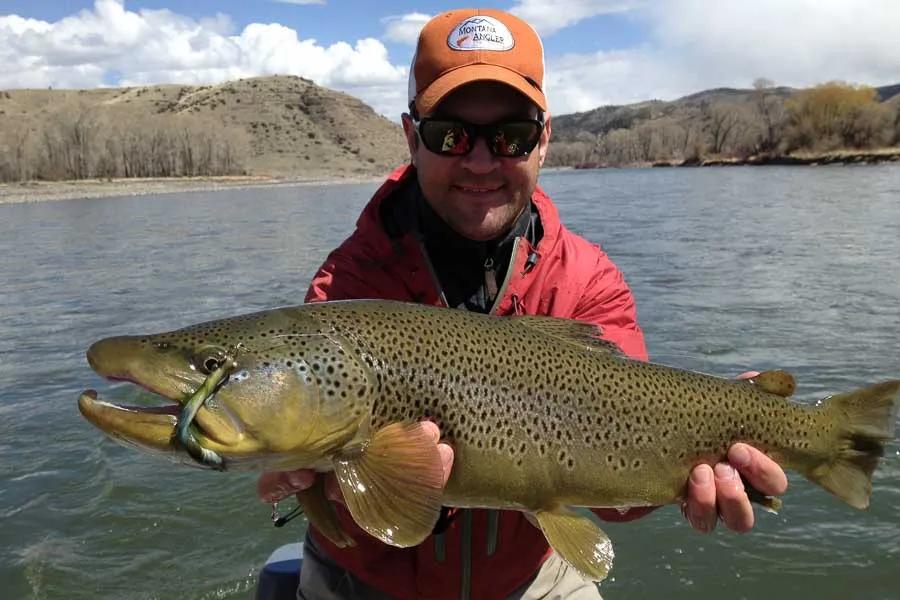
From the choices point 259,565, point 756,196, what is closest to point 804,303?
point 259,565

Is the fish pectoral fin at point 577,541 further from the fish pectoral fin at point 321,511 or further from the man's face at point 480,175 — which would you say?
the man's face at point 480,175

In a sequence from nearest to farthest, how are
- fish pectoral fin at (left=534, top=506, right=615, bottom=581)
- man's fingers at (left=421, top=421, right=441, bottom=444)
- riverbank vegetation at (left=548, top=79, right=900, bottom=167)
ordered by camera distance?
man's fingers at (left=421, top=421, right=441, bottom=444)
fish pectoral fin at (left=534, top=506, right=615, bottom=581)
riverbank vegetation at (left=548, top=79, right=900, bottom=167)

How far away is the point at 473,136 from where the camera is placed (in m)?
3.10

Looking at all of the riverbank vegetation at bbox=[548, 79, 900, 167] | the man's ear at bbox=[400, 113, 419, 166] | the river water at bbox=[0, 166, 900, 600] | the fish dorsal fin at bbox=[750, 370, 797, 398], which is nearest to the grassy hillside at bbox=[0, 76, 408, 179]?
the riverbank vegetation at bbox=[548, 79, 900, 167]

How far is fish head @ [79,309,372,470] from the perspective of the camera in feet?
7.07

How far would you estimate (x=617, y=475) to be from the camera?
272cm

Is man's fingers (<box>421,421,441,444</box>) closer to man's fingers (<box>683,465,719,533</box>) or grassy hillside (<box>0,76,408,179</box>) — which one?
man's fingers (<box>683,465,719,533</box>)

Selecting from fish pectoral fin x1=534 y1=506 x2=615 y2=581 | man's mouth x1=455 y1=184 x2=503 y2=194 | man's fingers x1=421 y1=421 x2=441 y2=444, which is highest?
man's mouth x1=455 y1=184 x2=503 y2=194

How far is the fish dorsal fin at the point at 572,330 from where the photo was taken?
9.61ft

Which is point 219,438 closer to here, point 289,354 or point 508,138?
point 289,354

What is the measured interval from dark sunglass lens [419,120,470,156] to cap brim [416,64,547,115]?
0.06 metres

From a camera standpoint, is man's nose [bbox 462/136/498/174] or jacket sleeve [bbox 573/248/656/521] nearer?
man's nose [bbox 462/136/498/174]

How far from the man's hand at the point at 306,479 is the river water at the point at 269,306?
11.3 ft

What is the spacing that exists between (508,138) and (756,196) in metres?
40.3
